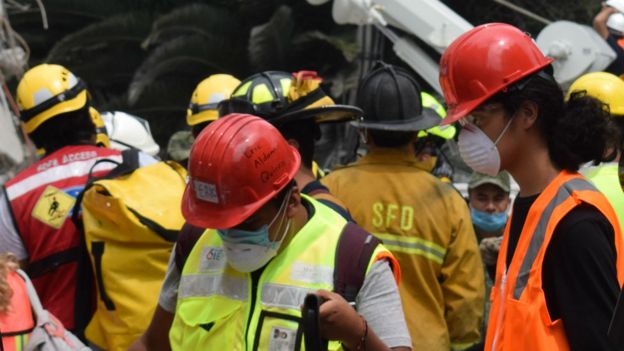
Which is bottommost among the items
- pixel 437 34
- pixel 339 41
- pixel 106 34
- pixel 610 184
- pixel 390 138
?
pixel 106 34

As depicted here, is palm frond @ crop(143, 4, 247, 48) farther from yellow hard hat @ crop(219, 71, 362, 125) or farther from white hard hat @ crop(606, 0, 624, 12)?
yellow hard hat @ crop(219, 71, 362, 125)

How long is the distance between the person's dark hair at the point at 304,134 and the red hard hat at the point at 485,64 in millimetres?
827

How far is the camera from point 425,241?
13.7 feet

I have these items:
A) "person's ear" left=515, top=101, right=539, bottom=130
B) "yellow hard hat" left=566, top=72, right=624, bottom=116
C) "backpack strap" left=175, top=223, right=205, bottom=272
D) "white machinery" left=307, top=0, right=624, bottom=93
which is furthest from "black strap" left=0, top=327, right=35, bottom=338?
"white machinery" left=307, top=0, right=624, bottom=93

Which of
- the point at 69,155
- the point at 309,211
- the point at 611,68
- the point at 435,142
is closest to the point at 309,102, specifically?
the point at 309,211

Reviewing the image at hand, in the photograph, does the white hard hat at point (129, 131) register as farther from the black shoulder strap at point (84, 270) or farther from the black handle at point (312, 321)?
the black handle at point (312, 321)

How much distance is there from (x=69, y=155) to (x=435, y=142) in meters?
2.37

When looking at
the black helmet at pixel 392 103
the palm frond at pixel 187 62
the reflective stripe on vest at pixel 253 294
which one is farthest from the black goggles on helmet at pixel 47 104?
the palm frond at pixel 187 62

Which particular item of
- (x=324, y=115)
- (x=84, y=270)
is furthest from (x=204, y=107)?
(x=324, y=115)

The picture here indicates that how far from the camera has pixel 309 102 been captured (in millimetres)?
3844

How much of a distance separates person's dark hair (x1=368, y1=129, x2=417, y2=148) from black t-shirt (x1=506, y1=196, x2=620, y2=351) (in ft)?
5.59

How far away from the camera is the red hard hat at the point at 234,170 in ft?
8.92

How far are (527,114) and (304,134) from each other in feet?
3.55

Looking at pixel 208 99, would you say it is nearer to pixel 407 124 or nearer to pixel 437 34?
pixel 407 124
